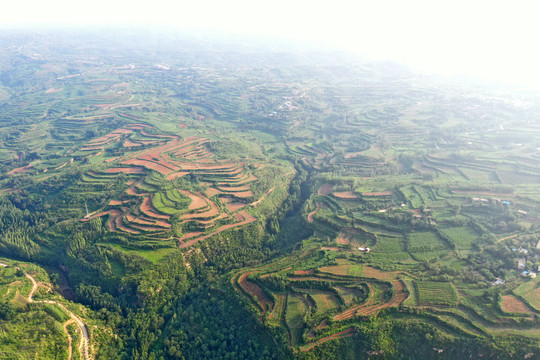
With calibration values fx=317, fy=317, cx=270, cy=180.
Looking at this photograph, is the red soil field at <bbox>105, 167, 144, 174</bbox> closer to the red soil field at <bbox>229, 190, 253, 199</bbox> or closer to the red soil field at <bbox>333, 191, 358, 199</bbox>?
the red soil field at <bbox>229, 190, 253, 199</bbox>

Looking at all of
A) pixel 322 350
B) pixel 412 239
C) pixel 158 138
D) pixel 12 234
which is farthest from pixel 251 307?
pixel 158 138

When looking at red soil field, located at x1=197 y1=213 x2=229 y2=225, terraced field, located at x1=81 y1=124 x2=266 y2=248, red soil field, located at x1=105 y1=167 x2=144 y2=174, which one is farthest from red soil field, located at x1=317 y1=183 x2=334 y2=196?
red soil field, located at x1=105 y1=167 x2=144 y2=174

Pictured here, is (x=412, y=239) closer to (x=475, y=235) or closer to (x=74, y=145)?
(x=475, y=235)

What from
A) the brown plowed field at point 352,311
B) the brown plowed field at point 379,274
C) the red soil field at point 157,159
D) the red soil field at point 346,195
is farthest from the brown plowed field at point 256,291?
the red soil field at point 157,159

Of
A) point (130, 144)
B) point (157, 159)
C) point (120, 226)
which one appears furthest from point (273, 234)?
point (130, 144)

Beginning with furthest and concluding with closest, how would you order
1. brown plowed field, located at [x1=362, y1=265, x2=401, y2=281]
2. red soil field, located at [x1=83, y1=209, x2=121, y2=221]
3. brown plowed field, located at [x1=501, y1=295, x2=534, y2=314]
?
1. red soil field, located at [x1=83, y1=209, x2=121, y2=221]
2. brown plowed field, located at [x1=362, y1=265, x2=401, y2=281]
3. brown plowed field, located at [x1=501, y1=295, x2=534, y2=314]

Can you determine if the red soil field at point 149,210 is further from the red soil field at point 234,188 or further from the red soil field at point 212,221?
the red soil field at point 234,188
